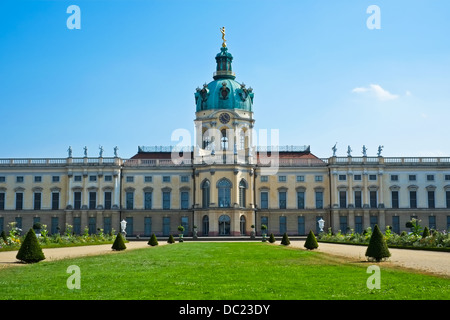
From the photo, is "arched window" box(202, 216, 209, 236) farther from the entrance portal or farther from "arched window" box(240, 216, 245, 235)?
"arched window" box(240, 216, 245, 235)

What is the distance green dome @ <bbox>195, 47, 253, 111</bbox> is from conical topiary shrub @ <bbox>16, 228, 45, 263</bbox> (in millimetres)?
45513

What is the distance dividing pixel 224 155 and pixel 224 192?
425 cm

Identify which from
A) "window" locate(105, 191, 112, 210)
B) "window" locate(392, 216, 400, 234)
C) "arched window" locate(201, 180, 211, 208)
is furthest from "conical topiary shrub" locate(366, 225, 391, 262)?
"window" locate(105, 191, 112, 210)

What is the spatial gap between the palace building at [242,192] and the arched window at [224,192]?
1.92 m

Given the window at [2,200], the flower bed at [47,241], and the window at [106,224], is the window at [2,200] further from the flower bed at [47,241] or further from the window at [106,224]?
the flower bed at [47,241]

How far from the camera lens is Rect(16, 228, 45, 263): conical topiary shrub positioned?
73.8 feet

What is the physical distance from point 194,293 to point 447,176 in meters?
59.4

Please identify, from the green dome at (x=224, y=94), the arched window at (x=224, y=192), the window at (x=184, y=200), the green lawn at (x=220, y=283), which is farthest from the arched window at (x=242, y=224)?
the green lawn at (x=220, y=283)

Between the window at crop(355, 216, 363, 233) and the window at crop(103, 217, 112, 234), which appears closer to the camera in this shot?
the window at crop(355, 216, 363, 233)
